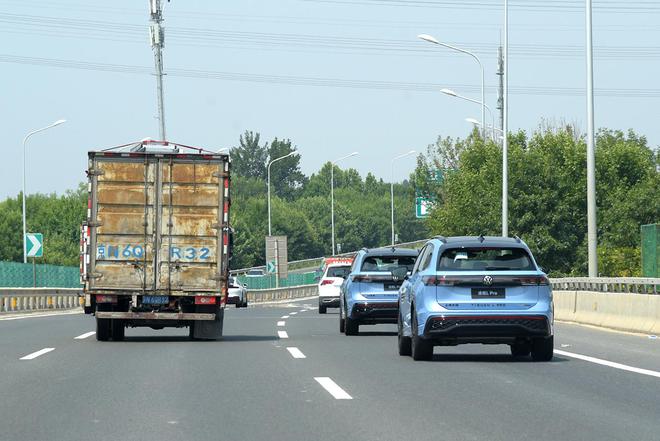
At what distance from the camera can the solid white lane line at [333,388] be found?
1216 centimetres

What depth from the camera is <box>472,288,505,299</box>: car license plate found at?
1623 centimetres

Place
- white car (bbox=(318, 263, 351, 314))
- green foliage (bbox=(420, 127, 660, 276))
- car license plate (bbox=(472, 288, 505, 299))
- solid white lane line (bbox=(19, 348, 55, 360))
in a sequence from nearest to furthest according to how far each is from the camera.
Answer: car license plate (bbox=(472, 288, 505, 299)) → solid white lane line (bbox=(19, 348, 55, 360)) → white car (bbox=(318, 263, 351, 314)) → green foliage (bbox=(420, 127, 660, 276))

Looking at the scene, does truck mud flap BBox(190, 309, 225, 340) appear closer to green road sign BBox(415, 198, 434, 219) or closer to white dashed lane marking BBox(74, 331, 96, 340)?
white dashed lane marking BBox(74, 331, 96, 340)

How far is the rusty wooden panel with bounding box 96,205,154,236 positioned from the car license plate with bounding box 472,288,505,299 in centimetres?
689

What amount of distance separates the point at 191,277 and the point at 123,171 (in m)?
1.95

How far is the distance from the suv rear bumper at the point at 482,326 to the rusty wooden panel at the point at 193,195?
6.28m

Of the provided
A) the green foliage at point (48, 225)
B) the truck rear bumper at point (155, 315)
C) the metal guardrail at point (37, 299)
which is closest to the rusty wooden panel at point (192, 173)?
the truck rear bumper at point (155, 315)

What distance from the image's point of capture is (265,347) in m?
20.0

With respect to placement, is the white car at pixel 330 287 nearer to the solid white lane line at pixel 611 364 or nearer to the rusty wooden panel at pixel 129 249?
the rusty wooden panel at pixel 129 249

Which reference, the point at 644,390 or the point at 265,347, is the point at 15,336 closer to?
the point at 265,347

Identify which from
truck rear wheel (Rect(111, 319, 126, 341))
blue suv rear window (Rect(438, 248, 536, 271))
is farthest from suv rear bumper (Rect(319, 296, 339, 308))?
blue suv rear window (Rect(438, 248, 536, 271))

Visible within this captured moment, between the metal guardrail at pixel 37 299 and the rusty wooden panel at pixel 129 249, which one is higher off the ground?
the rusty wooden panel at pixel 129 249

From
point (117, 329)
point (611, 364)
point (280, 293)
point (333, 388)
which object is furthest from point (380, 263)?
point (280, 293)

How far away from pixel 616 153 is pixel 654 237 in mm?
35165
